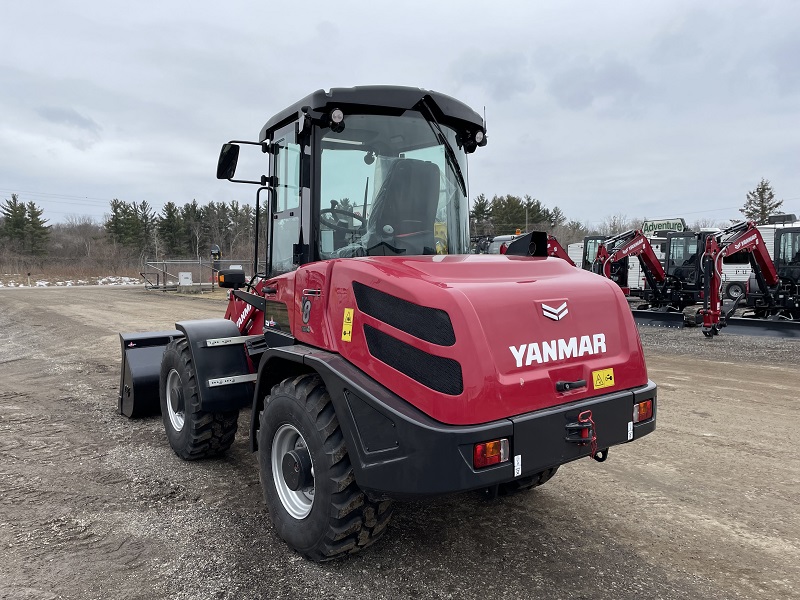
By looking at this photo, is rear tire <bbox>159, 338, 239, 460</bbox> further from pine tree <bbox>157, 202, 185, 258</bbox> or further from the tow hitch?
pine tree <bbox>157, 202, 185, 258</bbox>

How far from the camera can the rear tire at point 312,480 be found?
2785mm

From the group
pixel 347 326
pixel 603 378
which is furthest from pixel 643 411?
pixel 347 326

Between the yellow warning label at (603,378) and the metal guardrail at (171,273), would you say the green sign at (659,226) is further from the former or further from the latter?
the yellow warning label at (603,378)

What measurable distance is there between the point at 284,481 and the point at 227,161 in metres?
2.25

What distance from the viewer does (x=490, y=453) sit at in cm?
245

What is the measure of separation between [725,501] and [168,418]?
444 cm

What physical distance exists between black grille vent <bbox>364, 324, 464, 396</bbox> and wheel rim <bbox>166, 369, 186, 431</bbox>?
264cm

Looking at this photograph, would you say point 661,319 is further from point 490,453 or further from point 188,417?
point 490,453

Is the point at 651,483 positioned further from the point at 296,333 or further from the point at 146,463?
the point at 146,463

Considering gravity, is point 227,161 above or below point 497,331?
above

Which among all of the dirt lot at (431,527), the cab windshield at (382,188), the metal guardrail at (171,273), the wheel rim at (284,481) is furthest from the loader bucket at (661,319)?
the metal guardrail at (171,273)

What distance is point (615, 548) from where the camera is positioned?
10.7 ft

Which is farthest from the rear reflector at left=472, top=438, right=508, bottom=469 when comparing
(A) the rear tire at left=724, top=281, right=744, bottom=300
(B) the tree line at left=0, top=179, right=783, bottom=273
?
(B) the tree line at left=0, top=179, right=783, bottom=273

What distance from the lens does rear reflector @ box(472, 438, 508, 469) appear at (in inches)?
95.1
